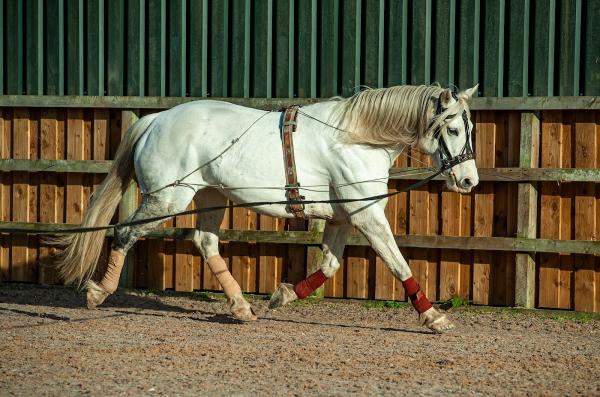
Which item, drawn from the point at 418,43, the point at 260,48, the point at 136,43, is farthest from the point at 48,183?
the point at 418,43

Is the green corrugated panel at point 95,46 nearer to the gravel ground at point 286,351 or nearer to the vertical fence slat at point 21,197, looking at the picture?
the vertical fence slat at point 21,197

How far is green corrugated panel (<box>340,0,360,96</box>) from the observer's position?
35.8 ft

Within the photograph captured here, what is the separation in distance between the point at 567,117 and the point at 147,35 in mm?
4446

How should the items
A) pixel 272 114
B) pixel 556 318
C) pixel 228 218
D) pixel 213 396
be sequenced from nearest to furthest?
1. pixel 213 396
2. pixel 272 114
3. pixel 556 318
4. pixel 228 218

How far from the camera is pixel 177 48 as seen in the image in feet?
37.9

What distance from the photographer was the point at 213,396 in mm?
6594

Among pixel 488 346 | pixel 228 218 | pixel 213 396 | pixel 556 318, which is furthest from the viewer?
pixel 228 218

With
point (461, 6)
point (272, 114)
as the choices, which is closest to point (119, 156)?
point (272, 114)

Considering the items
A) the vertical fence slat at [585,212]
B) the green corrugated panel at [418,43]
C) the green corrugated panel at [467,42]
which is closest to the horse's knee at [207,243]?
the green corrugated panel at [418,43]

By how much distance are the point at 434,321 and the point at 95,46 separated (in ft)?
16.7

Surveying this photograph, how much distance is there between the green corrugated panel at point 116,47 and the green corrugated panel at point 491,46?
3861 mm

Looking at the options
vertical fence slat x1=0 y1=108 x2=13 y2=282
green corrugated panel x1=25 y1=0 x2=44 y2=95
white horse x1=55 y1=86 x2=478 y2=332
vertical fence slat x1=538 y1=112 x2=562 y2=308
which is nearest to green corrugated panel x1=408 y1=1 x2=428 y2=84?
vertical fence slat x1=538 y1=112 x2=562 y2=308

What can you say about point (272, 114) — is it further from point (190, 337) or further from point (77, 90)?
point (77, 90)

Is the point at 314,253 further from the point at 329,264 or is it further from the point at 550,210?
the point at 550,210
